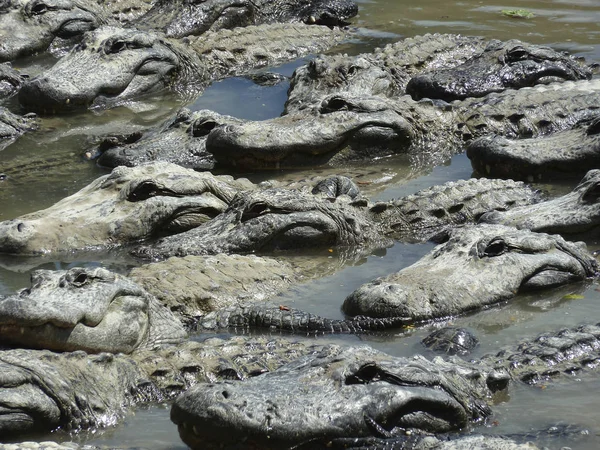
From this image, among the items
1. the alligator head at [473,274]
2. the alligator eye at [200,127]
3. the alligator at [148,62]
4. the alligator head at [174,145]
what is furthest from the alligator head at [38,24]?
the alligator head at [473,274]

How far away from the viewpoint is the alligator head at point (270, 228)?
832cm

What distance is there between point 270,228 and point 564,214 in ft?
7.24

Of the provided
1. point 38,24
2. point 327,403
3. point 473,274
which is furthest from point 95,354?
point 38,24

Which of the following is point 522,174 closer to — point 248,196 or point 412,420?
point 248,196

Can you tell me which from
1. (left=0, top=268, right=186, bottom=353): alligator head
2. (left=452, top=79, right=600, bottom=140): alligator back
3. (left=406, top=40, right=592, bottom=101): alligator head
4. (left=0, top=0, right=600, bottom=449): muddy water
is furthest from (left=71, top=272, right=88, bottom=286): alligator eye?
(left=406, top=40, right=592, bottom=101): alligator head

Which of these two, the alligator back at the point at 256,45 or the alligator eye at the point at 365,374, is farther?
the alligator back at the point at 256,45

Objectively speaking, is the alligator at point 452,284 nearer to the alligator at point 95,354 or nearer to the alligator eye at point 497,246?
the alligator eye at point 497,246

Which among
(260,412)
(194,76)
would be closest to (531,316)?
(260,412)

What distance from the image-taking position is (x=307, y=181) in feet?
31.4

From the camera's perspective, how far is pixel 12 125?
11672 mm

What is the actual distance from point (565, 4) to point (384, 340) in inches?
438

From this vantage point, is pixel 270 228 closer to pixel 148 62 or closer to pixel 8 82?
pixel 148 62

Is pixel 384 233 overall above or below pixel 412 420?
below

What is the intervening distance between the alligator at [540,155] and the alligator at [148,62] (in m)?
4.66
